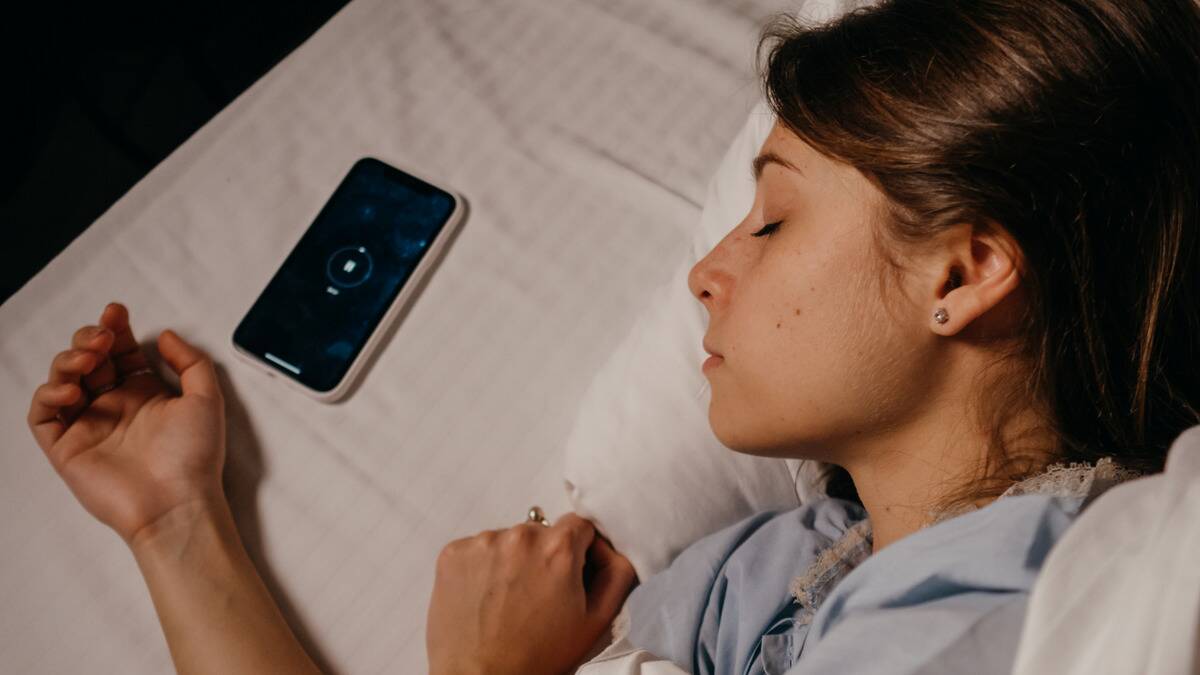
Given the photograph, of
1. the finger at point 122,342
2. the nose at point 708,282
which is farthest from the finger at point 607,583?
the finger at point 122,342

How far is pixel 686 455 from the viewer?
0.73 meters

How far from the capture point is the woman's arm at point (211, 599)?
0.69 metres

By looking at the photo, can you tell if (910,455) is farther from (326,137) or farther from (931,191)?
(326,137)

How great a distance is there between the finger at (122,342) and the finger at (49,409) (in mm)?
49

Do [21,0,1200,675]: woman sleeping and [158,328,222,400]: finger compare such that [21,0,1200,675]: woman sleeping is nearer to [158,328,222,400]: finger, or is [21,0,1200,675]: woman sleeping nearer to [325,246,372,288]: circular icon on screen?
[158,328,222,400]: finger

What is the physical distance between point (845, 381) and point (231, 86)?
4.08 ft

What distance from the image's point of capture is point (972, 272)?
52 cm

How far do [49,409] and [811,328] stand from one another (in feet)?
2.29

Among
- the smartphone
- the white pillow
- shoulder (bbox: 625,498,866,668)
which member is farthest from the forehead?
the smartphone

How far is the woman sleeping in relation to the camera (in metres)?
0.50

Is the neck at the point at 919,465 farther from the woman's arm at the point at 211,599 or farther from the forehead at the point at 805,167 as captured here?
the woman's arm at the point at 211,599

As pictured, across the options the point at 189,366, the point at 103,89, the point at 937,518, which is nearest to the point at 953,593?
the point at 937,518

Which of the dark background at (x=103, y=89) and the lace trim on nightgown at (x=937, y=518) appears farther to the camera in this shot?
the dark background at (x=103, y=89)

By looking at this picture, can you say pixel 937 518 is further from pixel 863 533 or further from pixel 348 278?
pixel 348 278
